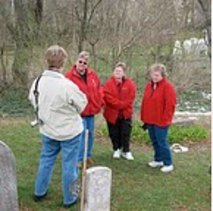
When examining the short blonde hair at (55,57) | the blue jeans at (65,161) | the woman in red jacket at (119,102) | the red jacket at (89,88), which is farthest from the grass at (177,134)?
the short blonde hair at (55,57)

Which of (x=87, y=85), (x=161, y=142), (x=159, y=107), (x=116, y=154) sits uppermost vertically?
(x=87, y=85)

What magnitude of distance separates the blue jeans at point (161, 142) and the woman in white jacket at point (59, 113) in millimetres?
1582

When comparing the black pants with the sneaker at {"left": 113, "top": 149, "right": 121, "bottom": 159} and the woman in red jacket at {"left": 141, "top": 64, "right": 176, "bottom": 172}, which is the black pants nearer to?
the sneaker at {"left": 113, "top": 149, "right": 121, "bottom": 159}

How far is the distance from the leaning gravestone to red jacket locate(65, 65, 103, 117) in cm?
202

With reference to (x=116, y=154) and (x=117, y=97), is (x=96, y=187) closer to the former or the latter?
(x=117, y=97)

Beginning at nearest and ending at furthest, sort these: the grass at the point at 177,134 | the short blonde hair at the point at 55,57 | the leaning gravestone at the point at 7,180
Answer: the leaning gravestone at the point at 7,180, the short blonde hair at the point at 55,57, the grass at the point at 177,134

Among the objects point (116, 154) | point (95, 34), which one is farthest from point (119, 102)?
point (95, 34)

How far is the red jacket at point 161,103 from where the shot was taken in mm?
5969

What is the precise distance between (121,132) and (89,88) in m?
1.00

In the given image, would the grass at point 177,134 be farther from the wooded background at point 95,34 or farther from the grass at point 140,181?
the wooded background at point 95,34

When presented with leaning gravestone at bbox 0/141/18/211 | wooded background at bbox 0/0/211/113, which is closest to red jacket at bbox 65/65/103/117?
leaning gravestone at bbox 0/141/18/211

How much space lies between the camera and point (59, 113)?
4.69 meters

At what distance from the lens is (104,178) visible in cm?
428

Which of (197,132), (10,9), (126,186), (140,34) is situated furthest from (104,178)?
(10,9)
